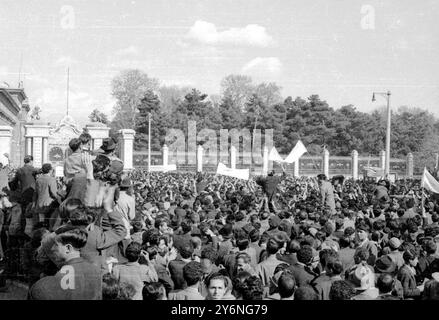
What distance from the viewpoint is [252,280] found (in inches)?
210

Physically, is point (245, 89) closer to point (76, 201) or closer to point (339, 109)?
point (339, 109)

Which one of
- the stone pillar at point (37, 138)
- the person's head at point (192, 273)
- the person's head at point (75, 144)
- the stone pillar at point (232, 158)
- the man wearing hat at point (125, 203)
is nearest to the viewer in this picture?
the person's head at point (192, 273)

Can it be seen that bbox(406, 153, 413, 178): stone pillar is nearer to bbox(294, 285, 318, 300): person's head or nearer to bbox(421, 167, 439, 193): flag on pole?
bbox(421, 167, 439, 193): flag on pole

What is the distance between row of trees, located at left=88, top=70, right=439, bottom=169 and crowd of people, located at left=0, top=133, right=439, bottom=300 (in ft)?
130

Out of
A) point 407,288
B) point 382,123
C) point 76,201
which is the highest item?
point 382,123

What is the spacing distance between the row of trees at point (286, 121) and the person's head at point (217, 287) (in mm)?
44488

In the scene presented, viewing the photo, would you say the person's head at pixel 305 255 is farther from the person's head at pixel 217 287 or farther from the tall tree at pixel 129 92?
the tall tree at pixel 129 92

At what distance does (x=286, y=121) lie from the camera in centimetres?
5069

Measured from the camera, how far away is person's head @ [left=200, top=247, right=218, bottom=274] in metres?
6.88

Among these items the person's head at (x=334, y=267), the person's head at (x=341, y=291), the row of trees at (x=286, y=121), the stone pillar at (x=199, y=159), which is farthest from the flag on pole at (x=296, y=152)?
the row of trees at (x=286, y=121)

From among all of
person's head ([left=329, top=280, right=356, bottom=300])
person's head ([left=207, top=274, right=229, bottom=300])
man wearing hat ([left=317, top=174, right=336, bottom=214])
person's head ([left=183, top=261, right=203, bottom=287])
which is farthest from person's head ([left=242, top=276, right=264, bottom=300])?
man wearing hat ([left=317, top=174, right=336, bottom=214])

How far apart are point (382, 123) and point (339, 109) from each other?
504cm

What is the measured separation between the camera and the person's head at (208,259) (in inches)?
271
